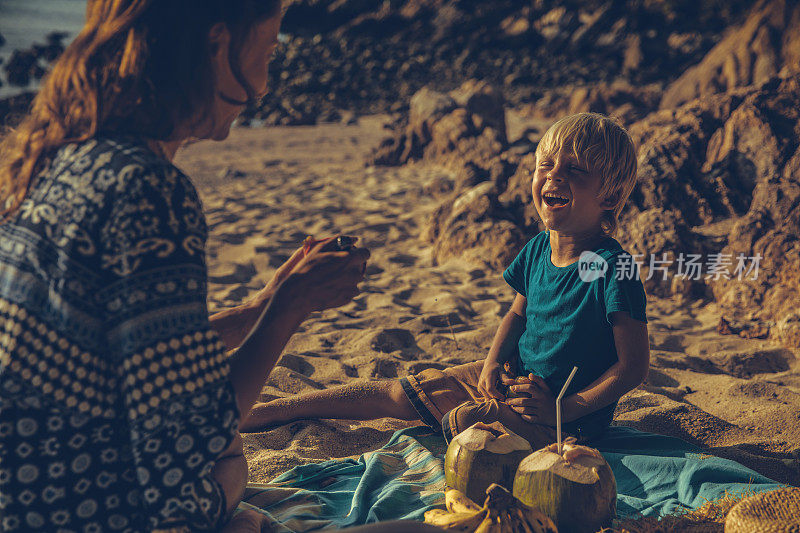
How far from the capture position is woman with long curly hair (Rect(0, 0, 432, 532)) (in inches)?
54.2

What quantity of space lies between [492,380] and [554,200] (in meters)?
0.71

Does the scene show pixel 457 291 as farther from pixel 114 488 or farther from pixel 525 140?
pixel 525 140

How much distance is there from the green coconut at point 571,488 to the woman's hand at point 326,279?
0.74 m

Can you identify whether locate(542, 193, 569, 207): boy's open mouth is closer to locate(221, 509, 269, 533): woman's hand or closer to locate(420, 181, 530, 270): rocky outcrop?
locate(221, 509, 269, 533): woman's hand

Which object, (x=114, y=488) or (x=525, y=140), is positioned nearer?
(x=114, y=488)

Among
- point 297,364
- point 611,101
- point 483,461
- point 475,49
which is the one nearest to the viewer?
point 483,461

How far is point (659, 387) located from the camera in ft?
10.8

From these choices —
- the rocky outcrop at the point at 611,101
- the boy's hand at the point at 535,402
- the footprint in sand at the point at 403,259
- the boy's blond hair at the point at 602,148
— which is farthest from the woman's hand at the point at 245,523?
the rocky outcrop at the point at 611,101

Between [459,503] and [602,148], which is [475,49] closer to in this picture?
[602,148]

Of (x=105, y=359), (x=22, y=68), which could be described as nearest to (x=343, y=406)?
(x=105, y=359)

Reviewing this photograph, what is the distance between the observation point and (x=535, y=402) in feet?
8.05

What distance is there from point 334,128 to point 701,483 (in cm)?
1216

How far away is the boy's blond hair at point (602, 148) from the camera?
7.82ft

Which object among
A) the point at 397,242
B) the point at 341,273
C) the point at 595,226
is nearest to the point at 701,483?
the point at 595,226
